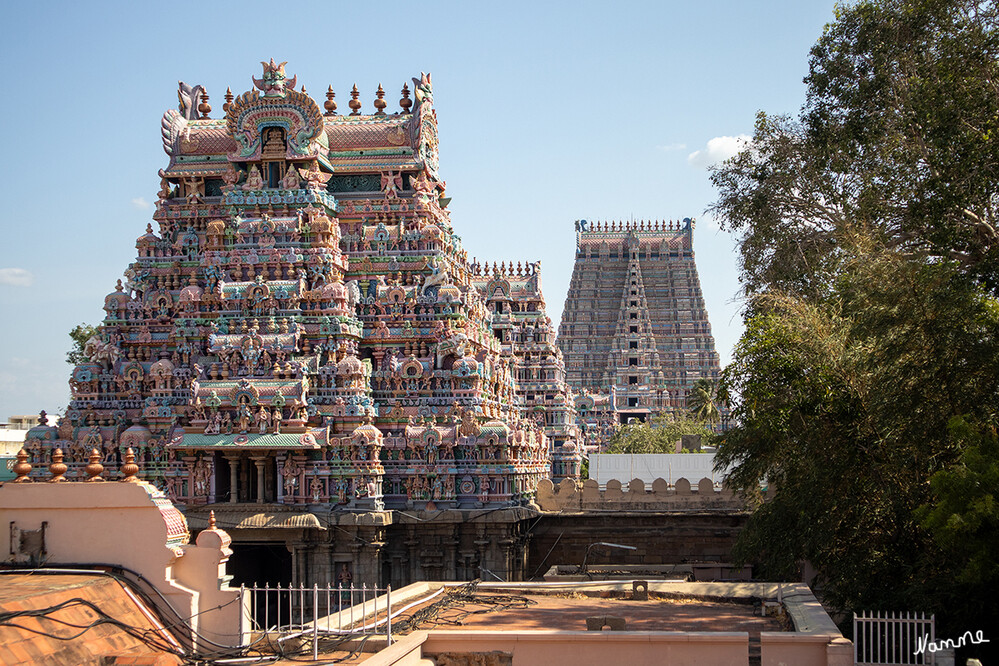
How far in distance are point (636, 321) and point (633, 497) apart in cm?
5743

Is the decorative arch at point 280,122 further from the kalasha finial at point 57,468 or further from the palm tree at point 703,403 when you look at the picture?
the palm tree at point 703,403

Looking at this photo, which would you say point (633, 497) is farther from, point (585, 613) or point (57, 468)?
point (57, 468)

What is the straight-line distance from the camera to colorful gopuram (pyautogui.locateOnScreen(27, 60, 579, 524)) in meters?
32.0

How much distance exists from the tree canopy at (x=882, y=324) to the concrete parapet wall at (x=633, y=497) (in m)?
8.91

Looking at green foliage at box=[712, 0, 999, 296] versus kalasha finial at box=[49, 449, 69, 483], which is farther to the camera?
green foliage at box=[712, 0, 999, 296]

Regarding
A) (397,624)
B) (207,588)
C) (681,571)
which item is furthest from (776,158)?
(207,588)

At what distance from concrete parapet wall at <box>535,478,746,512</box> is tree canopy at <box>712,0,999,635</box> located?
29.2 feet

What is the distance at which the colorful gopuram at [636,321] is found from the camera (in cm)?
9131

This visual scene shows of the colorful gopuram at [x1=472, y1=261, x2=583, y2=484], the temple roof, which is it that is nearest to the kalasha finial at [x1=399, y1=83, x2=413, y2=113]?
the temple roof

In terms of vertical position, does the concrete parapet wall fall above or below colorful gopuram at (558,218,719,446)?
below

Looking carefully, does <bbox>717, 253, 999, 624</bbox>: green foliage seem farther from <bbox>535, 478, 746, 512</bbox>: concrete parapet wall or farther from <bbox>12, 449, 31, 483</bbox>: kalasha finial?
<bbox>12, 449, 31, 483</bbox>: kalasha finial

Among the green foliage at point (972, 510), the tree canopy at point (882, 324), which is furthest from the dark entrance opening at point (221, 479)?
the green foliage at point (972, 510)

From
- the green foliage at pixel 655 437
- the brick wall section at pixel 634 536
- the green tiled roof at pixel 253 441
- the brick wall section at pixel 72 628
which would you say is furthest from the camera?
the green foliage at pixel 655 437

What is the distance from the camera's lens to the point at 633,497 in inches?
1436
